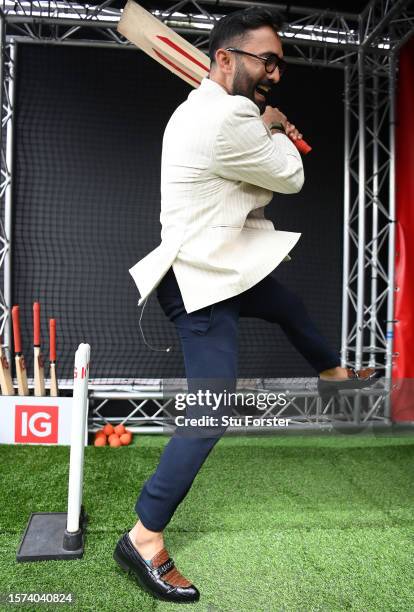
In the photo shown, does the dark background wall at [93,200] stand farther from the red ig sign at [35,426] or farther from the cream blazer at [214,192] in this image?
the cream blazer at [214,192]

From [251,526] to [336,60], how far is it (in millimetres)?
3616

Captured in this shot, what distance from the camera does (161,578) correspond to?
1541mm

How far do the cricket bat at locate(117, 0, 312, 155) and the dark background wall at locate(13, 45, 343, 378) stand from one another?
145cm

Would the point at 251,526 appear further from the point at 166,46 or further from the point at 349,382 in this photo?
the point at 166,46

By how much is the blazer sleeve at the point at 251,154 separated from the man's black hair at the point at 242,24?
0.81 feet

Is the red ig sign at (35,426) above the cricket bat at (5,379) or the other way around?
the other way around

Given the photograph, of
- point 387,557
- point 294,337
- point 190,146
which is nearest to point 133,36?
point 190,146

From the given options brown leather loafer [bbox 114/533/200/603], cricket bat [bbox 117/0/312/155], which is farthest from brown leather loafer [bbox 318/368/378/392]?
cricket bat [bbox 117/0/312/155]

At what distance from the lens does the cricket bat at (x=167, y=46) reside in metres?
2.42

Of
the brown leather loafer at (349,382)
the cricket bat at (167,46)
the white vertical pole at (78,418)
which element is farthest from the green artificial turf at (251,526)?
the cricket bat at (167,46)

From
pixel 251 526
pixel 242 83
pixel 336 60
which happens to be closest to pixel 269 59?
pixel 242 83

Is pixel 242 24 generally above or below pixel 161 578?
above

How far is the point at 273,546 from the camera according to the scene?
6.25 feet

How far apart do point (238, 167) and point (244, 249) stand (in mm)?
246
